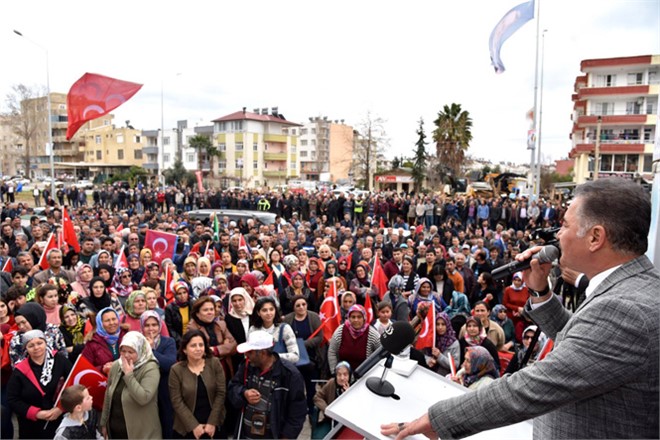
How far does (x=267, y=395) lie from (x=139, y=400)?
3.65 feet

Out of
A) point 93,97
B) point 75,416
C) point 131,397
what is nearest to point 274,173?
point 93,97

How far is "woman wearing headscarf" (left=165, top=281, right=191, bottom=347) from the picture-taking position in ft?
19.0

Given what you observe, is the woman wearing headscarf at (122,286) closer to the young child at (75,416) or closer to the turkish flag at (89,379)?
the turkish flag at (89,379)

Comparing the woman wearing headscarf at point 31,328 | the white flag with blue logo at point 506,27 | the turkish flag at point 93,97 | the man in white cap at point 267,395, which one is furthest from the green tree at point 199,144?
the man in white cap at point 267,395

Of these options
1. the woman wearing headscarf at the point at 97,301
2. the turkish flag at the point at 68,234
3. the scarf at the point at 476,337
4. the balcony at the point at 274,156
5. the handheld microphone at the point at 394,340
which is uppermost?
the balcony at the point at 274,156

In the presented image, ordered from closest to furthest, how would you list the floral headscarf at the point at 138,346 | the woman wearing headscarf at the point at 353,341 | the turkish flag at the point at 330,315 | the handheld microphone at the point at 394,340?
the handheld microphone at the point at 394,340 → the floral headscarf at the point at 138,346 → the woman wearing headscarf at the point at 353,341 → the turkish flag at the point at 330,315

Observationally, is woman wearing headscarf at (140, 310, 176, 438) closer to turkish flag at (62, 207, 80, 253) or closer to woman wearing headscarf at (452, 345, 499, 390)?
woman wearing headscarf at (452, 345, 499, 390)

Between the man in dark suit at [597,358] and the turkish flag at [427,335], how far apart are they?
4.33 metres

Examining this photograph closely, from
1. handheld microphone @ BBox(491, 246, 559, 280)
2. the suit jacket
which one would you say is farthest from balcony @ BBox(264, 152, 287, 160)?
the suit jacket

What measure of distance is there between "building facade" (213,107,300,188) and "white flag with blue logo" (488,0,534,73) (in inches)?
1944

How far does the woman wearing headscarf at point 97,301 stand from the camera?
6122 millimetres

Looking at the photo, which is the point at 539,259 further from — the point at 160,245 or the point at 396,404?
the point at 160,245

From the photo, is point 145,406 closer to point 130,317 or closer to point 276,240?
point 130,317

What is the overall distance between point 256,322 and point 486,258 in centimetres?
656
